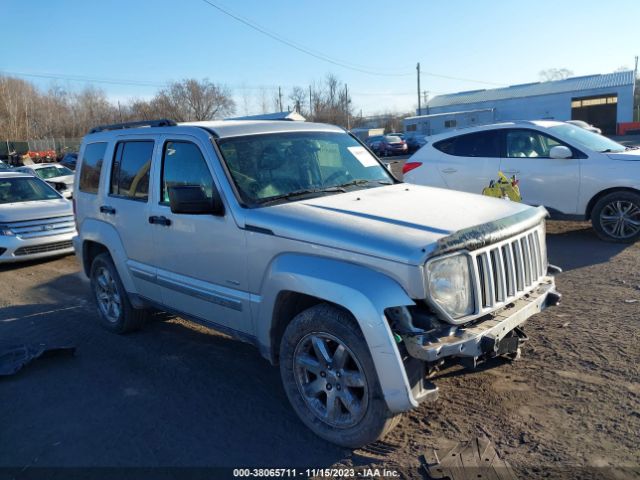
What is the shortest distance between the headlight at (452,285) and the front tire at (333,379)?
0.51 metres

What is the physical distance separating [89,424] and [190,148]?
87.1 inches

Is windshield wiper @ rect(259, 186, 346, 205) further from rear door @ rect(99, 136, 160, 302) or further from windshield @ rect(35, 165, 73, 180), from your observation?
windshield @ rect(35, 165, 73, 180)

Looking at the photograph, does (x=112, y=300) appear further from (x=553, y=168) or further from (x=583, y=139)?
(x=583, y=139)

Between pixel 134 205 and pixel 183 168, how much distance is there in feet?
2.66

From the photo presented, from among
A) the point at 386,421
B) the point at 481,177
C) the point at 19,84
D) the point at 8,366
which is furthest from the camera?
the point at 19,84

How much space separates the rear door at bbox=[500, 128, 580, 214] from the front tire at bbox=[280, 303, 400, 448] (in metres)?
6.19

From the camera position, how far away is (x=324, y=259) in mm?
3369

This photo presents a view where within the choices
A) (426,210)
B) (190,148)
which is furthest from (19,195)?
(426,210)

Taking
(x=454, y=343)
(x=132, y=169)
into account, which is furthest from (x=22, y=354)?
(x=454, y=343)

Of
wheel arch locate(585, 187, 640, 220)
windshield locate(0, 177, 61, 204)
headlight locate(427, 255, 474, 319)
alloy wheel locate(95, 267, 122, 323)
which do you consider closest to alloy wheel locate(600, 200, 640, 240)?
wheel arch locate(585, 187, 640, 220)

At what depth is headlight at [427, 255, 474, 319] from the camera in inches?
120

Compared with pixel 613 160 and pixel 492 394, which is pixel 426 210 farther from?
pixel 613 160

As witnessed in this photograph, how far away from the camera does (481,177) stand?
905 centimetres

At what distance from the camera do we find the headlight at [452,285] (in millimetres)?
3041
